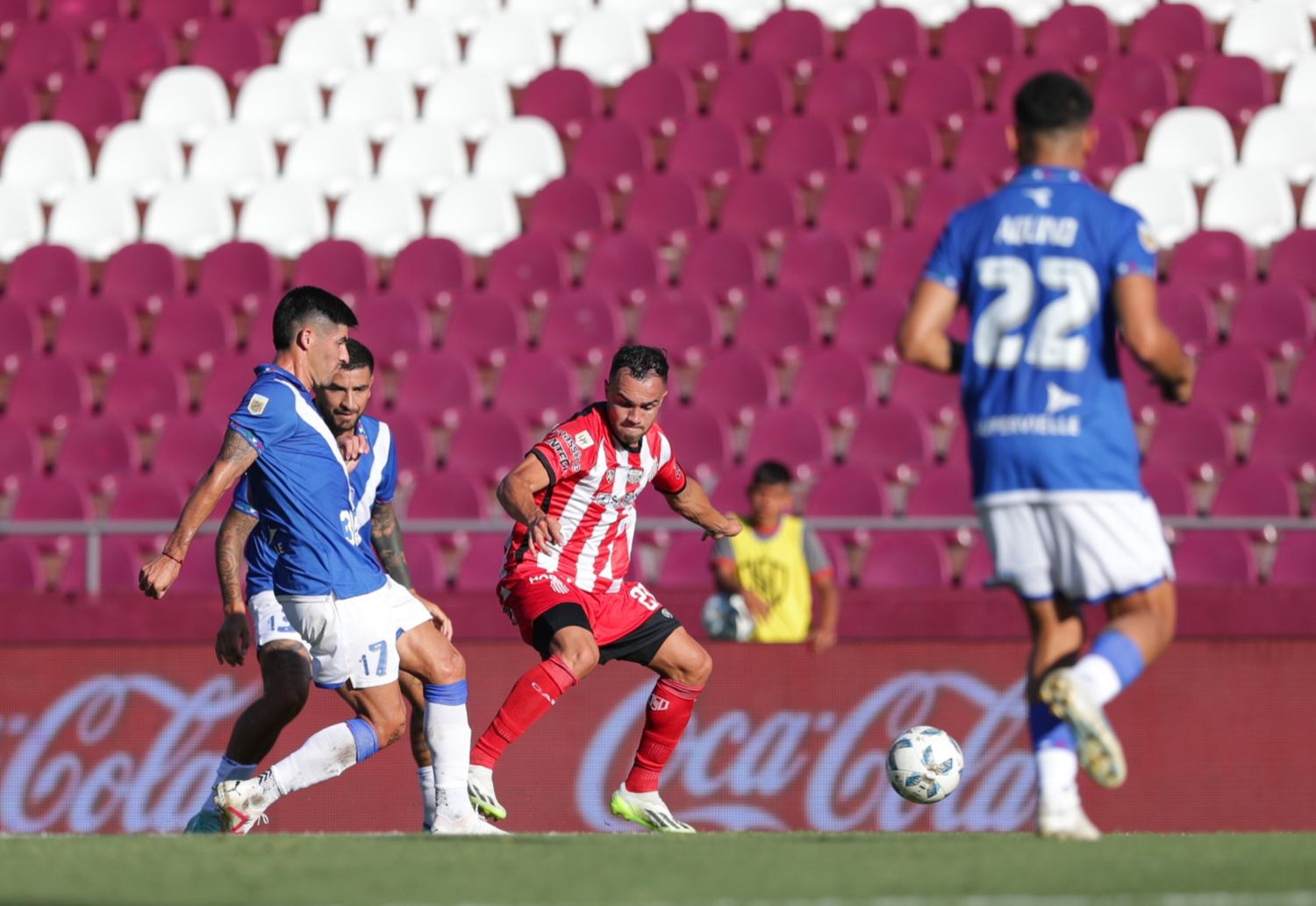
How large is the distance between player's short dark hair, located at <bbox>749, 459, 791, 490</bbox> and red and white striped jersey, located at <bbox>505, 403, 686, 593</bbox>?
2.61m

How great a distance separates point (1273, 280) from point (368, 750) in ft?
27.2

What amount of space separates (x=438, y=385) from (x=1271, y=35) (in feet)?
22.9

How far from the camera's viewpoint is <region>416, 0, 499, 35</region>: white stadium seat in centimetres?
1631

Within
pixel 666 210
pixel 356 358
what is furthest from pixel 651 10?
pixel 356 358

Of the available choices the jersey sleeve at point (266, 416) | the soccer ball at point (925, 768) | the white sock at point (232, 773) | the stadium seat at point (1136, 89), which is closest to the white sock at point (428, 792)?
the white sock at point (232, 773)

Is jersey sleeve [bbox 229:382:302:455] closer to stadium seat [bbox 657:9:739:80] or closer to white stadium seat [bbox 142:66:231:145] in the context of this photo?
stadium seat [bbox 657:9:739:80]

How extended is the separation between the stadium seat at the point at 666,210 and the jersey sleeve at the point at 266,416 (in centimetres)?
755

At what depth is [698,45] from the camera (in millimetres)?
15633

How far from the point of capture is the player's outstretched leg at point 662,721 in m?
7.84

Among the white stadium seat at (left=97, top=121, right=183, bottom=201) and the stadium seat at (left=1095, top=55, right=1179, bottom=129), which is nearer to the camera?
the stadium seat at (left=1095, top=55, right=1179, bottom=129)

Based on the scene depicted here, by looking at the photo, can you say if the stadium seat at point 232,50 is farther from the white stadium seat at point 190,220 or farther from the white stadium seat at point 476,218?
the white stadium seat at point 476,218

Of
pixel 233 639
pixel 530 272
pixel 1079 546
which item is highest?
pixel 530 272

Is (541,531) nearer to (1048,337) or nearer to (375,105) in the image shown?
(1048,337)

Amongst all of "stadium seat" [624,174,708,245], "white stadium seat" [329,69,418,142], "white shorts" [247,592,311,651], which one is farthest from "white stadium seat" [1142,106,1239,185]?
"white shorts" [247,592,311,651]
